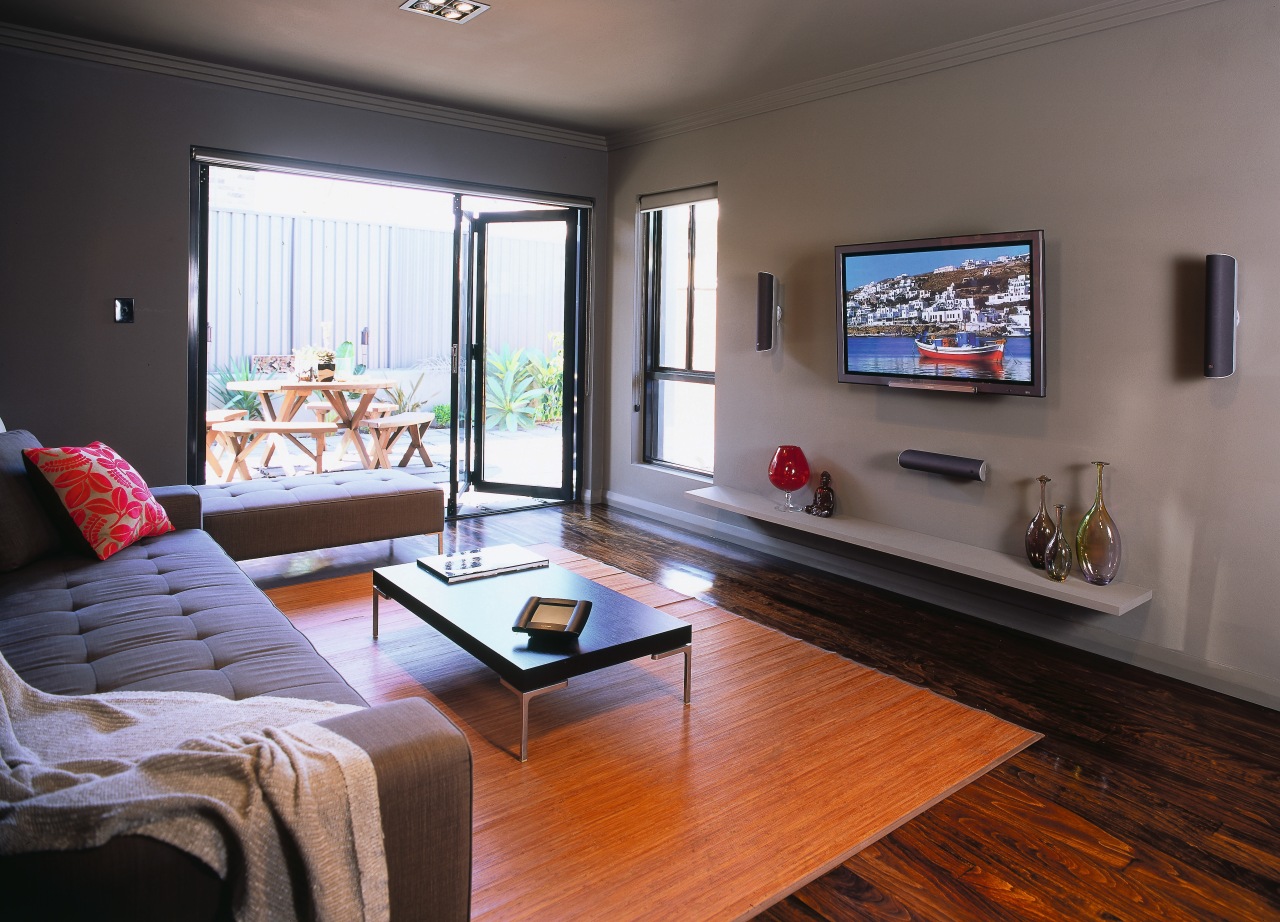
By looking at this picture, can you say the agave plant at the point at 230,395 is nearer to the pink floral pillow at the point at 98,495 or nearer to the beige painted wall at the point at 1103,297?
the pink floral pillow at the point at 98,495

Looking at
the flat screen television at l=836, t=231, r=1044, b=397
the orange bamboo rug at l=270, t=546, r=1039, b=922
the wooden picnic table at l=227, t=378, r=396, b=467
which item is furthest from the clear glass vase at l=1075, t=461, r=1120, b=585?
the wooden picnic table at l=227, t=378, r=396, b=467

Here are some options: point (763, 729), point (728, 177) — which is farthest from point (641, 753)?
point (728, 177)

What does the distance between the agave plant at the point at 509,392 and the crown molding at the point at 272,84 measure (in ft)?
4.93

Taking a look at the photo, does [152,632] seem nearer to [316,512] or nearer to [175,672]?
[175,672]

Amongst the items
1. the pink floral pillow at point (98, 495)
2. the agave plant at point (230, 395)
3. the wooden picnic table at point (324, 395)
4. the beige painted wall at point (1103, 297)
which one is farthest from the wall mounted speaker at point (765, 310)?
the agave plant at point (230, 395)

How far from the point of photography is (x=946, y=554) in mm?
3842

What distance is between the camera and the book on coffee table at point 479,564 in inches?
130

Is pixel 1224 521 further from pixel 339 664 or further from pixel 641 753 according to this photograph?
pixel 339 664

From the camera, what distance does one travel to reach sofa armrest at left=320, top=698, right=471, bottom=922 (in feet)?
4.69

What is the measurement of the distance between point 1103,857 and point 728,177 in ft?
13.5

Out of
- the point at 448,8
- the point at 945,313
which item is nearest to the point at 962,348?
the point at 945,313

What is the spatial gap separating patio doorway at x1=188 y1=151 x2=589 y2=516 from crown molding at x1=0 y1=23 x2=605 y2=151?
411 mm

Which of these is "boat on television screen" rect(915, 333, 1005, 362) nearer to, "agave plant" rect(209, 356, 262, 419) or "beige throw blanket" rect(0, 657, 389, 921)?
"beige throw blanket" rect(0, 657, 389, 921)

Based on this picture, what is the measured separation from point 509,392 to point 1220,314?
14.2 feet
